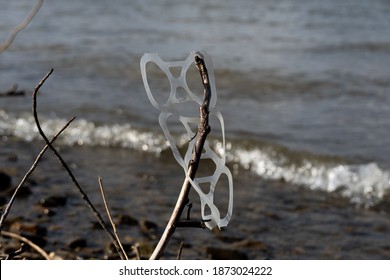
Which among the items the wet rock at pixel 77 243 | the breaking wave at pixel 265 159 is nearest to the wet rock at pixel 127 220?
the wet rock at pixel 77 243

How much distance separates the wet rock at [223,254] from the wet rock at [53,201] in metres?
1.30

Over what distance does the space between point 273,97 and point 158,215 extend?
3802 millimetres

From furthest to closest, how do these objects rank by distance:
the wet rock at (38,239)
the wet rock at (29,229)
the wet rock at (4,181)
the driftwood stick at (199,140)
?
the wet rock at (4,181)
the wet rock at (29,229)
the wet rock at (38,239)
the driftwood stick at (199,140)

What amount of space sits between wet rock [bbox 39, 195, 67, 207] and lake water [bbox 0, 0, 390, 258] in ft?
3.82

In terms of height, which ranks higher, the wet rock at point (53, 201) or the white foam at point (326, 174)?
the wet rock at point (53, 201)

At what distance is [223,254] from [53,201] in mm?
1446

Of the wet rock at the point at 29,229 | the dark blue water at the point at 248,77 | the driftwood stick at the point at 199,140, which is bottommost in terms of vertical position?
the dark blue water at the point at 248,77

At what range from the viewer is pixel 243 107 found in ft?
25.8

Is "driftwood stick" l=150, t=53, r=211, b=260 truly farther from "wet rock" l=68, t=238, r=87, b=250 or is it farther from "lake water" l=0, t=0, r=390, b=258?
"lake water" l=0, t=0, r=390, b=258

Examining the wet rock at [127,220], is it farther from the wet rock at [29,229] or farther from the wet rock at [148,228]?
the wet rock at [29,229]

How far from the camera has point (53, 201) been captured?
16.2 feet

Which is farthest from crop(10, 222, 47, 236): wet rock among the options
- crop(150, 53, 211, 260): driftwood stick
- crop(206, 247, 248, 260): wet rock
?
crop(150, 53, 211, 260): driftwood stick

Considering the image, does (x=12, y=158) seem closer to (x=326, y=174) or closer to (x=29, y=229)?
(x=29, y=229)

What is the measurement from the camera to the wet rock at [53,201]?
4.89 metres
